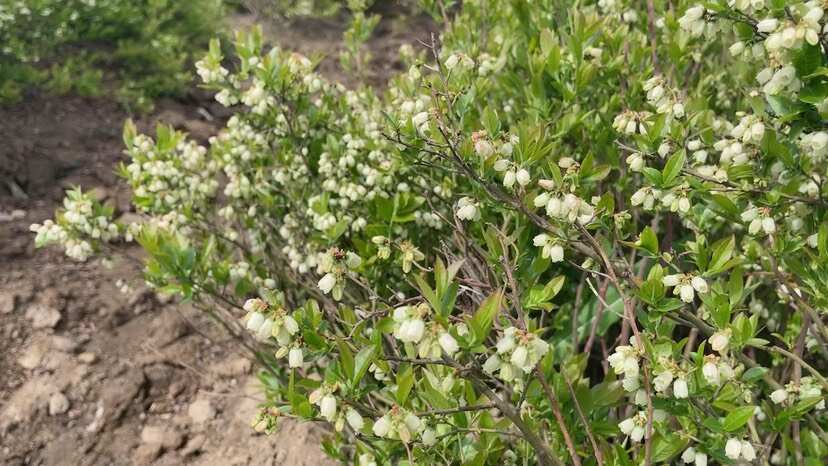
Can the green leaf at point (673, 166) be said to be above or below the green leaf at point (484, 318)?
above

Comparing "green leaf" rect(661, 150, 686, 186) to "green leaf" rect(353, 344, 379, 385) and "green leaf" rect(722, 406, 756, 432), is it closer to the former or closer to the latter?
"green leaf" rect(722, 406, 756, 432)

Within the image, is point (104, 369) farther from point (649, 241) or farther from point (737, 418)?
point (737, 418)

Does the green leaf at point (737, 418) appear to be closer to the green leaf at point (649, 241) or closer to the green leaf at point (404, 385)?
the green leaf at point (649, 241)

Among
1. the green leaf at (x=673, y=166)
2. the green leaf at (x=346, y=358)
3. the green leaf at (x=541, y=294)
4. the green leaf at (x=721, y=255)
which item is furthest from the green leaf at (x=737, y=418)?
the green leaf at (x=346, y=358)

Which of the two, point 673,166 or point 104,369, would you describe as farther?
point 104,369

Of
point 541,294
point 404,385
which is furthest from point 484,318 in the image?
point 541,294

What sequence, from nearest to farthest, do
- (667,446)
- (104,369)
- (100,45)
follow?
(667,446) → (104,369) → (100,45)
